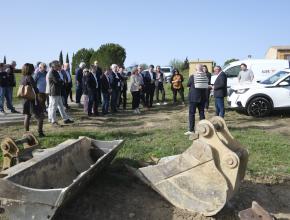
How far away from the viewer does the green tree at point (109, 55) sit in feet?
167

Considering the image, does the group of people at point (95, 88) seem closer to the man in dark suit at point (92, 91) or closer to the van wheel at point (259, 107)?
the man in dark suit at point (92, 91)

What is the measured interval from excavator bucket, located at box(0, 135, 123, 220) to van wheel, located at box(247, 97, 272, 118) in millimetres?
9377

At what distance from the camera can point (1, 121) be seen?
46.2 feet

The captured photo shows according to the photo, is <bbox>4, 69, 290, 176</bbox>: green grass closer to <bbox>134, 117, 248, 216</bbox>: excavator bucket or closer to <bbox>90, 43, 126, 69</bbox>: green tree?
<bbox>134, 117, 248, 216</bbox>: excavator bucket

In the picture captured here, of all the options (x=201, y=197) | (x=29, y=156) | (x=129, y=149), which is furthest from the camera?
(x=129, y=149)

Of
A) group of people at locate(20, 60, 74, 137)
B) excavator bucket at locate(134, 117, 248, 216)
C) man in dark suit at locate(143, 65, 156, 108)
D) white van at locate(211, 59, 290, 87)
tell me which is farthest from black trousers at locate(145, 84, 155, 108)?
excavator bucket at locate(134, 117, 248, 216)

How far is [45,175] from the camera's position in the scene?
6.04m

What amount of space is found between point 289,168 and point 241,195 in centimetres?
206

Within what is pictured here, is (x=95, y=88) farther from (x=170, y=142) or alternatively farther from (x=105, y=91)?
(x=170, y=142)

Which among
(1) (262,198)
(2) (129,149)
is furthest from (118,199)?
(2) (129,149)

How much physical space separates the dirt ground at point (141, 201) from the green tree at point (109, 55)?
4337cm

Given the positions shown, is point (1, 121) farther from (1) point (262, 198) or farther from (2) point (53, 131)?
(1) point (262, 198)

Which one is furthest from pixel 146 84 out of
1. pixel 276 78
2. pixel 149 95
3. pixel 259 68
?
pixel 259 68

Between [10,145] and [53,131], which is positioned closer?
[10,145]
